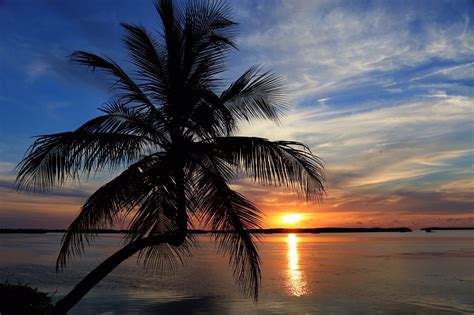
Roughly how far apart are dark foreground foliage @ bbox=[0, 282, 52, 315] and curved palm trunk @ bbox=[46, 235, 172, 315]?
8.77 feet

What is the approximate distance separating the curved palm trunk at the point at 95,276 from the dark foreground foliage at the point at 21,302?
8.77 feet

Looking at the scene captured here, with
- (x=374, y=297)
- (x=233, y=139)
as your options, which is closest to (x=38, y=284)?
(x=374, y=297)

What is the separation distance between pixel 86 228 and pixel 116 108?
2481mm

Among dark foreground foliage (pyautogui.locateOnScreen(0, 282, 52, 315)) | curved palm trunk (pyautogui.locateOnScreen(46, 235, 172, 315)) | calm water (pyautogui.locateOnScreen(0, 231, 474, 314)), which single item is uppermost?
curved palm trunk (pyautogui.locateOnScreen(46, 235, 172, 315))

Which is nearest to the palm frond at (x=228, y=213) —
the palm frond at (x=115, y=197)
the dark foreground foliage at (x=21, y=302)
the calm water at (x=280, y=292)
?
the palm frond at (x=115, y=197)

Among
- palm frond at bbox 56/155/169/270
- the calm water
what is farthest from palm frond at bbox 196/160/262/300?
the calm water

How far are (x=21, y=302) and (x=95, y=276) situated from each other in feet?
12.4

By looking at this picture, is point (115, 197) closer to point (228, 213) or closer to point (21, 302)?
point (228, 213)

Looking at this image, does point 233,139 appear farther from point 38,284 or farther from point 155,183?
point 38,284

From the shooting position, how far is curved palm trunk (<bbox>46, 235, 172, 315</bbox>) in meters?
8.45

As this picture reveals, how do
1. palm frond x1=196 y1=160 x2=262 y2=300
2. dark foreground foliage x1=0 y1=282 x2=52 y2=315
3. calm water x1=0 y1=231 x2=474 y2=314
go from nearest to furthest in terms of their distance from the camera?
1. palm frond x1=196 y1=160 x2=262 y2=300
2. dark foreground foliage x1=0 y1=282 x2=52 y2=315
3. calm water x1=0 y1=231 x2=474 y2=314

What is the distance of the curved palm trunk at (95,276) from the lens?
8.45m

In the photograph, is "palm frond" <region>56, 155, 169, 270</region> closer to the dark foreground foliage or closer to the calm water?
the dark foreground foliage

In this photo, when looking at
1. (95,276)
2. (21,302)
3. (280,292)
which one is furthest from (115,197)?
(280,292)
